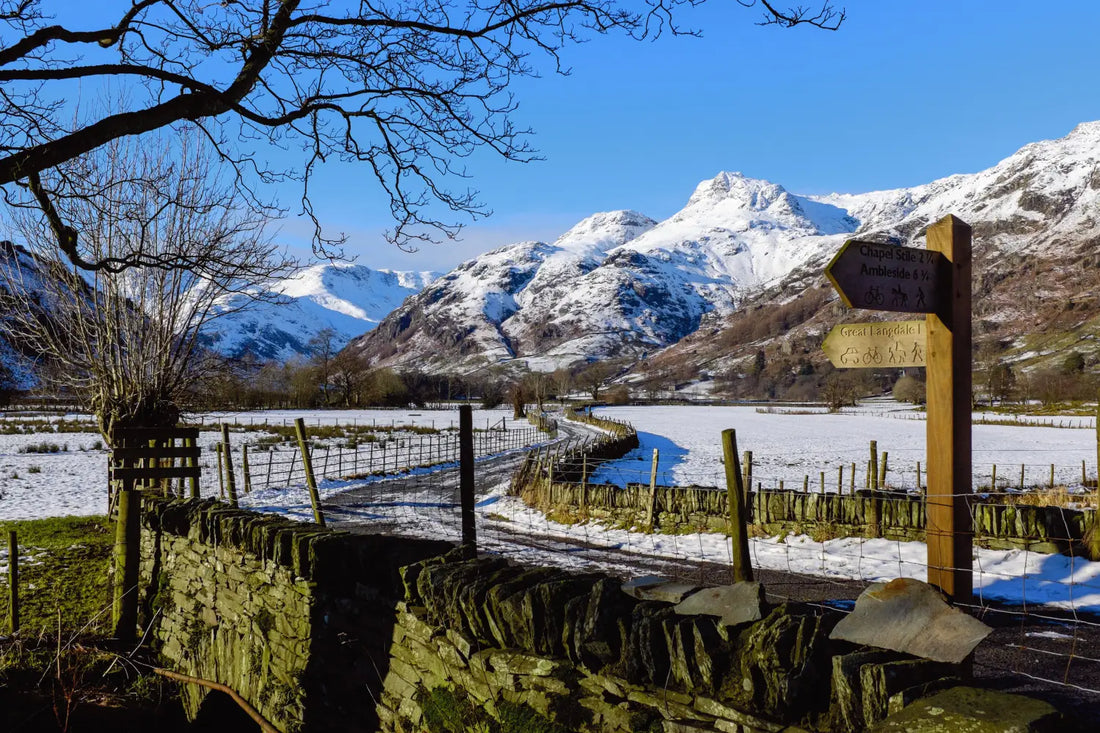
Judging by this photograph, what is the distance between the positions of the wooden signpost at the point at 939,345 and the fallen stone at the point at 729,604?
1432mm

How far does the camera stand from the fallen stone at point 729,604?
2943mm

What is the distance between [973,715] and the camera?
2.12 meters

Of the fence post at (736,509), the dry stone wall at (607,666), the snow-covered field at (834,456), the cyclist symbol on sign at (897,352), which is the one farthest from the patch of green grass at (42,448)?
the cyclist symbol on sign at (897,352)

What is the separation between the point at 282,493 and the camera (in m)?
17.4

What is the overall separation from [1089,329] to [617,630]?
191 metres

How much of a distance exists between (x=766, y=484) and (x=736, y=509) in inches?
528

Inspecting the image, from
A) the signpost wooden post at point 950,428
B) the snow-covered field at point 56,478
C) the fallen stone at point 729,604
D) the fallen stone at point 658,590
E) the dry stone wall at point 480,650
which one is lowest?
the snow-covered field at point 56,478

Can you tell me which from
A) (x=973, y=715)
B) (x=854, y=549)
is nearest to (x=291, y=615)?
(x=973, y=715)

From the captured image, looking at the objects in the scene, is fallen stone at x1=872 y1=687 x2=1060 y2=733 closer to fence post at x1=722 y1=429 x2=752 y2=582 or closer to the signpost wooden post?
the signpost wooden post

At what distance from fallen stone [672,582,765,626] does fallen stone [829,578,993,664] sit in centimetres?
33

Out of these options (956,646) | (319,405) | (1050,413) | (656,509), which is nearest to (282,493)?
(656,509)

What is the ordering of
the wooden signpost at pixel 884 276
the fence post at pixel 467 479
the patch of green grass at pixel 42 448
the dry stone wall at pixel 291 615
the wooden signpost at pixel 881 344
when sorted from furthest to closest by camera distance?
the patch of green grass at pixel 42 448 → the fence post at pixel 467 479 → the dry stone wall at pixel 291 615 → the wooden signpost at pixel 881 344 → the wooden signpost at pixel 884 276

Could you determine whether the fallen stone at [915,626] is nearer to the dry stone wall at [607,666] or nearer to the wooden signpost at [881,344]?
the dry stone wall at [607,666]

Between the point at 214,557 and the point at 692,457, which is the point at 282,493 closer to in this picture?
the point at 214,557
